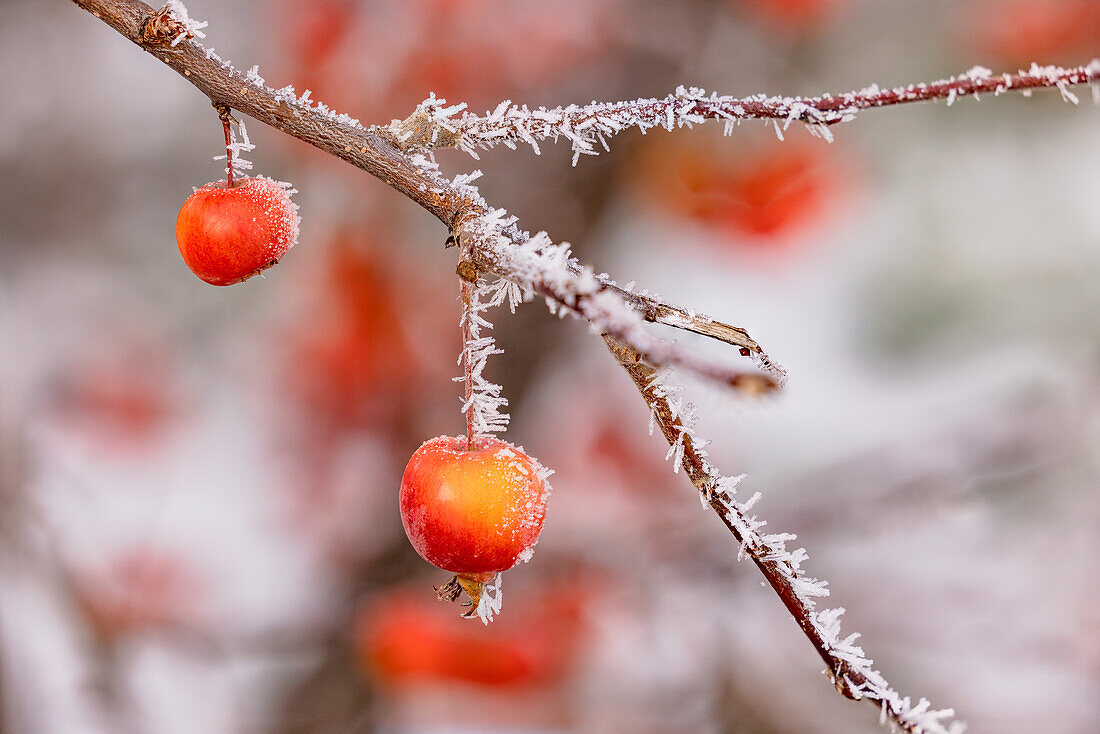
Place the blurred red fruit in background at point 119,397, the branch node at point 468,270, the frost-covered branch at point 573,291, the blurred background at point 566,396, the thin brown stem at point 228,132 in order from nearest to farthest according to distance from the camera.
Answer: the frost-covered branch at point 573,291 → the branch node at point 468,270 → the thin brown stem at point 228,132 → the blurred background at point 566,396 → the blurred red fruit in background at point 119,397

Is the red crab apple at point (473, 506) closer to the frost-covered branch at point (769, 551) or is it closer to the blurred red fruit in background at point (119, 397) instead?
the frost-covered branch at point (769, 551)

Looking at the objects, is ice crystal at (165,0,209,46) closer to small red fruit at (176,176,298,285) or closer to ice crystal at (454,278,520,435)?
small red fruit at (176,176,298,285)

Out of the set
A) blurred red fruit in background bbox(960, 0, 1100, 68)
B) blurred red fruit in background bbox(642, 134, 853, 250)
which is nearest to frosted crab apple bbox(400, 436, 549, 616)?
blurred red fruit in background bbox(642, 134, 853, 250)

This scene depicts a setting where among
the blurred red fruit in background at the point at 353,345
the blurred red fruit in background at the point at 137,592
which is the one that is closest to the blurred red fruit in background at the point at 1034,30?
the blurred red fruit in background at the point at 353,345

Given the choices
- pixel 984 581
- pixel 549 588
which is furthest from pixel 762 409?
pixel 984 581

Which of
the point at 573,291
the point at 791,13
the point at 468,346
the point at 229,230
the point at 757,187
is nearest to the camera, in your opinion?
the point at 573,291

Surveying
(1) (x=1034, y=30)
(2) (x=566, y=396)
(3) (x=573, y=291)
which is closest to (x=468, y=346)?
(3) (x=573, y=291)

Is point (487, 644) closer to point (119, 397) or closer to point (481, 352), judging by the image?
point (119, 397)
